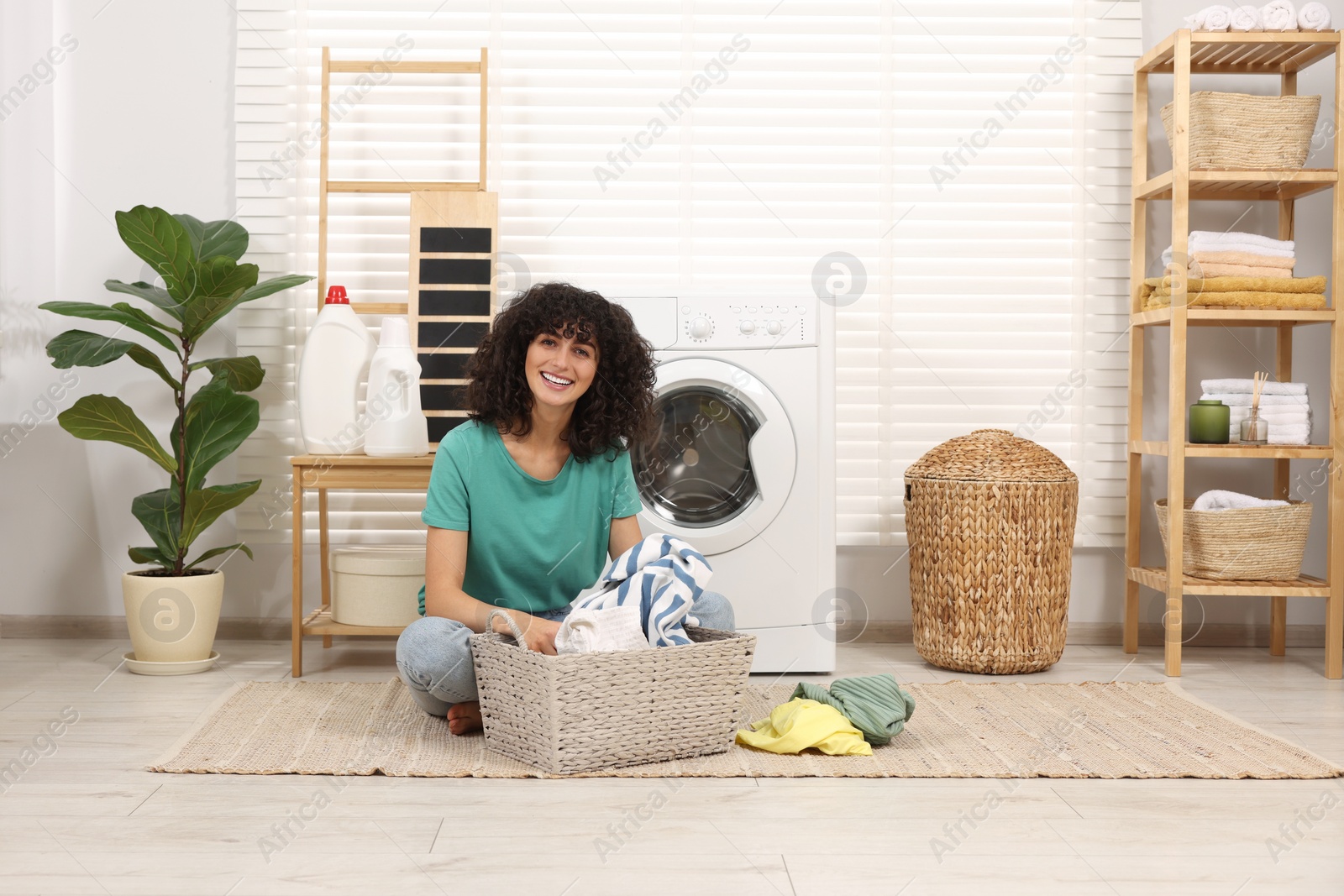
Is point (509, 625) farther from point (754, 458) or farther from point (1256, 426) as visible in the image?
point (1256, 426)

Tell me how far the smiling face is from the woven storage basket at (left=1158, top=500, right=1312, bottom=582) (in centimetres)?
157

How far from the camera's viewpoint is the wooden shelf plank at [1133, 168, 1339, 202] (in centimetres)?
258

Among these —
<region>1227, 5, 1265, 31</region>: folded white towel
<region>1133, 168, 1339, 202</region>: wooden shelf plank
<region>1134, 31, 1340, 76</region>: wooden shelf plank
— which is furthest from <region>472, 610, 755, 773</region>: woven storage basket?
<region>1227, 5, 1265, 31</region>: folded white towel

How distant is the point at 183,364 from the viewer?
8.45 ft

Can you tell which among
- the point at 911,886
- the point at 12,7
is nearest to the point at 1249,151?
the point at 911,886

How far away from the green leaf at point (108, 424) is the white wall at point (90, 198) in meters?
0.38

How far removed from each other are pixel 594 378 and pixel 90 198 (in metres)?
1.71

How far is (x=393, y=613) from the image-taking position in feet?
8.27

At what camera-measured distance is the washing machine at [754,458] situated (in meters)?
2.47

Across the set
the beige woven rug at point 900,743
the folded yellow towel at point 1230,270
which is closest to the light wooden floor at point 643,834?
the beige woven rug at point 900,743

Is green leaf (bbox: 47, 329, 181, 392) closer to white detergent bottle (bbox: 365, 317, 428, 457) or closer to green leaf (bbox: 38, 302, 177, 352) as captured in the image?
green leaf (bbox: 38, 302, 177, 352)

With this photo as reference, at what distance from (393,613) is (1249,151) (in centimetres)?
225

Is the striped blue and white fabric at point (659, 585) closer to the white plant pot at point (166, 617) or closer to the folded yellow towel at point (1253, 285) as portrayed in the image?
the white plant pot at point (166, 617)

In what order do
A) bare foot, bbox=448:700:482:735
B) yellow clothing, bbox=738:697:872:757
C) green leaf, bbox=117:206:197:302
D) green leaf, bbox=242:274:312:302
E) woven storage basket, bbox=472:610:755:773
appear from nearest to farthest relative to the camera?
woven storage basket, bbox=472:610:755:773 → yellow clothing, bbox=738:697:872:757 → bare foot, bbox=448:700:482:735 → green leaf, bbox=117:206:197:302 → green leaf, bbox=242:274:312:302
